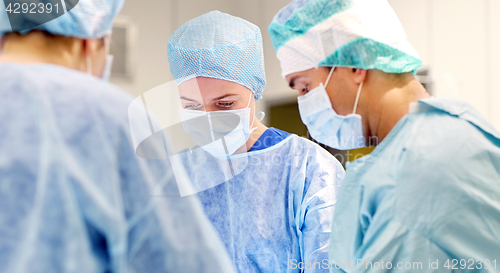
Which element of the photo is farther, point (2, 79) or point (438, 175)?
point (438, 175)

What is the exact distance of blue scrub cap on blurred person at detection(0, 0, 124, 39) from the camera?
64 cm

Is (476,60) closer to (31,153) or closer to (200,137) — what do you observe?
(200,137)

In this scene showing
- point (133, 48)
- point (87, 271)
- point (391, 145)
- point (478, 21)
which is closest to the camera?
point (87, 271)

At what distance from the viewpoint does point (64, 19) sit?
657mm

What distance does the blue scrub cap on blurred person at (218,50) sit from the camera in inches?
54.6

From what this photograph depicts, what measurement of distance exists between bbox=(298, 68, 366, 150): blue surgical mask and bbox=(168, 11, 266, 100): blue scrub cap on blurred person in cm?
29

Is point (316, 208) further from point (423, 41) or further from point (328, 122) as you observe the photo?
point (423, 41)

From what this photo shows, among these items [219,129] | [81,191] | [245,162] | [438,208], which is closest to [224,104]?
[219,129]

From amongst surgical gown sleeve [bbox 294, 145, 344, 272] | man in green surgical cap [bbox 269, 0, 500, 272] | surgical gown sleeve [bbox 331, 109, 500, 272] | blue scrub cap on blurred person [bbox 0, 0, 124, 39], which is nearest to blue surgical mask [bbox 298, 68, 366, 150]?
man in green surgical cap [bbox 269, 0, 500, 272]

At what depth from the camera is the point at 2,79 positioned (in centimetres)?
56

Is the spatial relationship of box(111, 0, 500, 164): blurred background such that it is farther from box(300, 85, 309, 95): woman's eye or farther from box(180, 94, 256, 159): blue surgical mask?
box(300, 85, 309, 95): woman's eye

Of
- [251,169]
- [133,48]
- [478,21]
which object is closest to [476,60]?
[478,21]

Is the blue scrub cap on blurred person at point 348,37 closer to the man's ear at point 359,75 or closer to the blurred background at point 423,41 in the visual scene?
the man's ear at point 359,75

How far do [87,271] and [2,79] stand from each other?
282 millimetres
